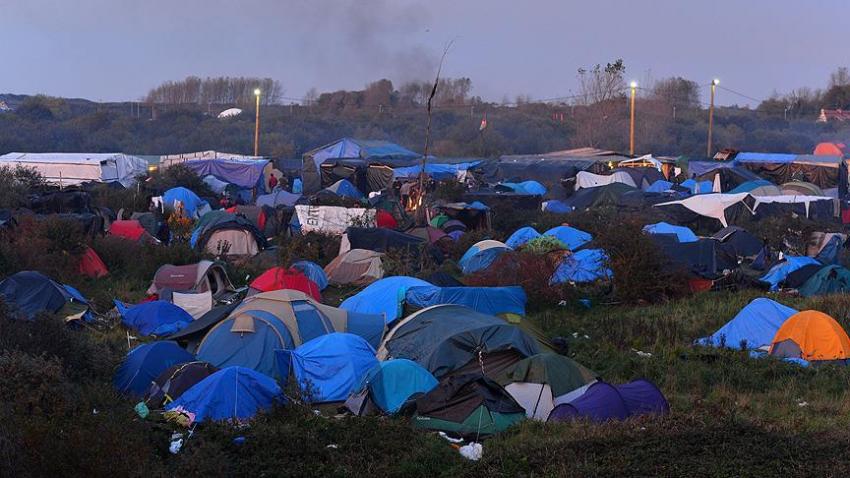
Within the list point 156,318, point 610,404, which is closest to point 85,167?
point 156,318

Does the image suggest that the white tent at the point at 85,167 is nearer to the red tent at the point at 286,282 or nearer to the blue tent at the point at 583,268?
the red tent at the point at 286,282

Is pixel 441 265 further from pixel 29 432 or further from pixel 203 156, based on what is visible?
pixel 203 156

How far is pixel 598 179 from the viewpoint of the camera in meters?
40.2

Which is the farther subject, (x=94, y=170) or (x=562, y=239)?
(x=94, y=170)

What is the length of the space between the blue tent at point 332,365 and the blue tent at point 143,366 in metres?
1.66

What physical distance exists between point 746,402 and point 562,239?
1306cm

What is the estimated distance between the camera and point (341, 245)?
25703mm

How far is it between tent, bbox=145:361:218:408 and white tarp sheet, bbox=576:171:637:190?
2813 centimetres

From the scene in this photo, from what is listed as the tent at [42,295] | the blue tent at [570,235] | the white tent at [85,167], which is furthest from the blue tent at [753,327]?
the white tent at [85,167]

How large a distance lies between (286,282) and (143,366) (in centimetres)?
695

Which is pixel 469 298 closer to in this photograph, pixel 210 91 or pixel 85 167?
pixel 85 167

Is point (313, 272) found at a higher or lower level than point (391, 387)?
higher

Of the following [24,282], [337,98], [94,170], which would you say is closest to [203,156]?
[94,170]

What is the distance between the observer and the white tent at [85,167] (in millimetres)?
42500
